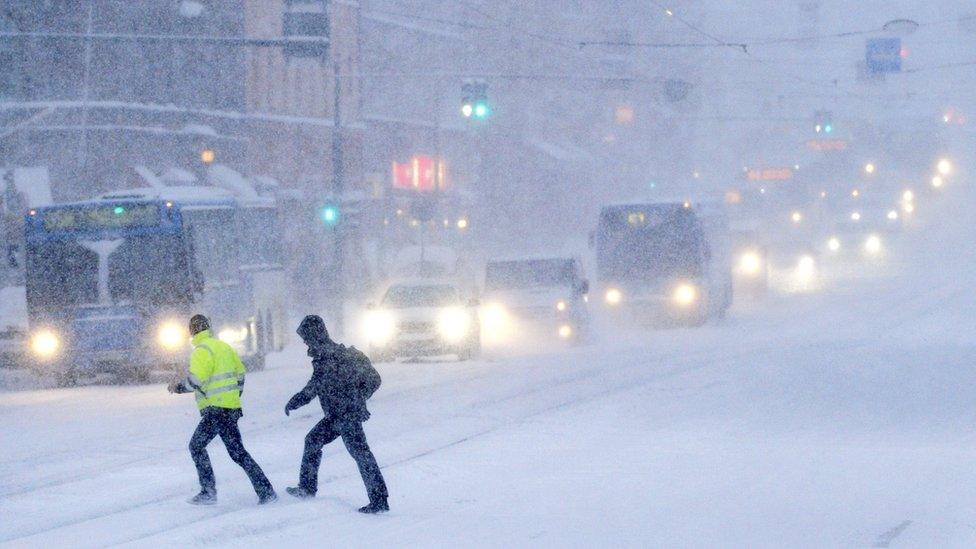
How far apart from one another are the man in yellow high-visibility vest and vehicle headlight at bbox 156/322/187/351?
12.3m

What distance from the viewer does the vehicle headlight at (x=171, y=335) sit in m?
24.2

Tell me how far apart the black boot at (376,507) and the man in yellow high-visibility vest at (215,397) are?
0.93 metres

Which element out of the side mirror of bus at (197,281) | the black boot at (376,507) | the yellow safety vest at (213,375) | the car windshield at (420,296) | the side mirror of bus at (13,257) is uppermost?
the side mirror of bus at (13,257)

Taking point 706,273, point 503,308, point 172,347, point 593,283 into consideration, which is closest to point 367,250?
point 593,283

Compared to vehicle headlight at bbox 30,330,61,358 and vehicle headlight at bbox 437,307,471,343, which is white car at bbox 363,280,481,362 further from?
vehicle headlight at bbox 30,330,61,358

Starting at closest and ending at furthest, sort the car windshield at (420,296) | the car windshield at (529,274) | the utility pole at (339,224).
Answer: the car windshield at (420,296) < the car windshield at (529,274) < the utility pole at (339,224)

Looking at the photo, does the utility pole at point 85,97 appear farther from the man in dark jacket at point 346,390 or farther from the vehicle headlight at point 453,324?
the man in dark jacket at point 346,390

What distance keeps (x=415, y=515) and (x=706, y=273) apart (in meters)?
26.5

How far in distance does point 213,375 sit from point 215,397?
0.17 metres

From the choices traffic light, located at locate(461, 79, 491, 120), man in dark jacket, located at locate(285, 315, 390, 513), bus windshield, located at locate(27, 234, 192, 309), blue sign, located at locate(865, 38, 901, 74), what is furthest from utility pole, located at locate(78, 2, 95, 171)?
man in dark jacket, located at locate(285, 315, 390, 513)

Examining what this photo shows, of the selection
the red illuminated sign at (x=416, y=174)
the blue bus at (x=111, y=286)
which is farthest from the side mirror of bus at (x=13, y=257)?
the red illuminated sign at (x=416, y=174)

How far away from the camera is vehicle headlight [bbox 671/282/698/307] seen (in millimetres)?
36875

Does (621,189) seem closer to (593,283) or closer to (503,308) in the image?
(593,283)

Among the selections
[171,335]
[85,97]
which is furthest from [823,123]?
[171,335]
